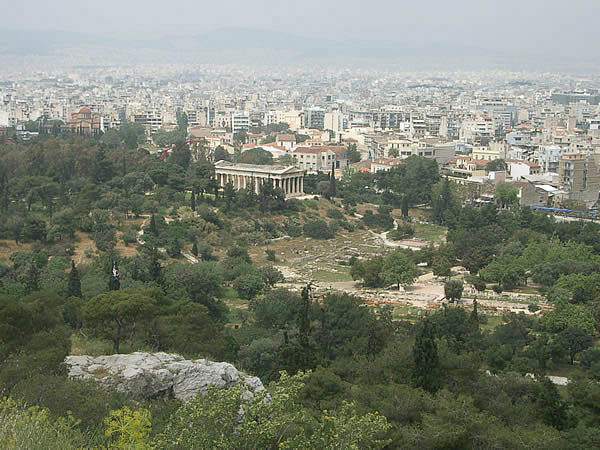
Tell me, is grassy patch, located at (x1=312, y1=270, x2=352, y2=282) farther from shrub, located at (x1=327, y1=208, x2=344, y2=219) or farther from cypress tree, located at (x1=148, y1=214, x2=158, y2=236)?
shrub, located at (x1=327, y1=208, x2=344, y2=219)

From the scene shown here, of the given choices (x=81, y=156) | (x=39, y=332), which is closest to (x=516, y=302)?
(x=39, y=332)

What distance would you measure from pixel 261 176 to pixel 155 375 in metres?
29.5

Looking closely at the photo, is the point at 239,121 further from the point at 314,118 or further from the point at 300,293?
the point at 300,293

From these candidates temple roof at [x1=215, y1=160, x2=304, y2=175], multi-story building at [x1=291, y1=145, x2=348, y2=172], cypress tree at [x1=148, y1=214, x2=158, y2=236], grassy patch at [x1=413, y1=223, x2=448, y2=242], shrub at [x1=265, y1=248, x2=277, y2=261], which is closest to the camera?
cypress tree at [x1=148, y1=214, x2=158, y2=236]

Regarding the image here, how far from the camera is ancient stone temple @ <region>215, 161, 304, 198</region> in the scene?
41438 millimetres

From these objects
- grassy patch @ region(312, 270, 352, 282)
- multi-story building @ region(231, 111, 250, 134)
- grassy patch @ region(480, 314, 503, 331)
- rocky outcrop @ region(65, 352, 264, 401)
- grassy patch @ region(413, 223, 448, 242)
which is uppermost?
rocky outcrop @ region(65, 352, 264, 401)

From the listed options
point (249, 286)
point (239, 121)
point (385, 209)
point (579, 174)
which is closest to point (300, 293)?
point (249, 286)

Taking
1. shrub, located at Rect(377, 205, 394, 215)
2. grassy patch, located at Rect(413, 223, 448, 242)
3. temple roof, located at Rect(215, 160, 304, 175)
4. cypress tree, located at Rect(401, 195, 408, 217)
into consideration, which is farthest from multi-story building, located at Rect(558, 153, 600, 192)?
temple roof, located at Rect(215, 160, 304, 175)

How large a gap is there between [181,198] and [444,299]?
46.9 feet

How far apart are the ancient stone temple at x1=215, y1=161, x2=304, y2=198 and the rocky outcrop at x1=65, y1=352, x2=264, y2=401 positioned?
27182 millimetres

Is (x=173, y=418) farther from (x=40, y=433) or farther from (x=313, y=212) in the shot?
(x=313, y=212)

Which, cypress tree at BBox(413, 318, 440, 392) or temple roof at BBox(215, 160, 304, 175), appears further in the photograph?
temple roof at BBox(215, 160, 304, 175)

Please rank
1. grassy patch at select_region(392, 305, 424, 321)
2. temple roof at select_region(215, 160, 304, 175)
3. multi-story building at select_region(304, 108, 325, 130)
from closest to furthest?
grassy patch at select_region(392, 305, 424, 321), temple roof at select_region(215, 160, 304, 175), multi-story building at select_region(304, 108, 325, 130)

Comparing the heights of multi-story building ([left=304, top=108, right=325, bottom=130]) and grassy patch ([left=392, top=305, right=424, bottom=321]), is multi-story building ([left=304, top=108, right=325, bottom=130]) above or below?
above
